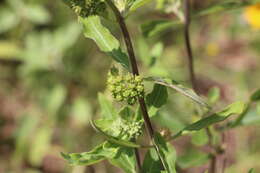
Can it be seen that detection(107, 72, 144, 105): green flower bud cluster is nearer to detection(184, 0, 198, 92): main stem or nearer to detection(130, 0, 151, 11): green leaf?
detection(130, 0, 151, 11): green leaf

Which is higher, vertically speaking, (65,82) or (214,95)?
(65,82)

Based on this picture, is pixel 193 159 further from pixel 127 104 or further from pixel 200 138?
pixel 127 104

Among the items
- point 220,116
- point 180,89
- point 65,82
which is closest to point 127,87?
point 180,89

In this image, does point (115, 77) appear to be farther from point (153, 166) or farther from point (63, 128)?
point (63, 128)

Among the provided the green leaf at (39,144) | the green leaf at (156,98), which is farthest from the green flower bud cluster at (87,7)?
the green leaf at (39,144)

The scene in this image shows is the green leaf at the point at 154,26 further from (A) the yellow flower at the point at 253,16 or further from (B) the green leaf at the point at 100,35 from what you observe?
(A) the yellow flower at the point at 253,16

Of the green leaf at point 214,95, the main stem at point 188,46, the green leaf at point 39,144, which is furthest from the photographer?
the green leaf at point 39,144
